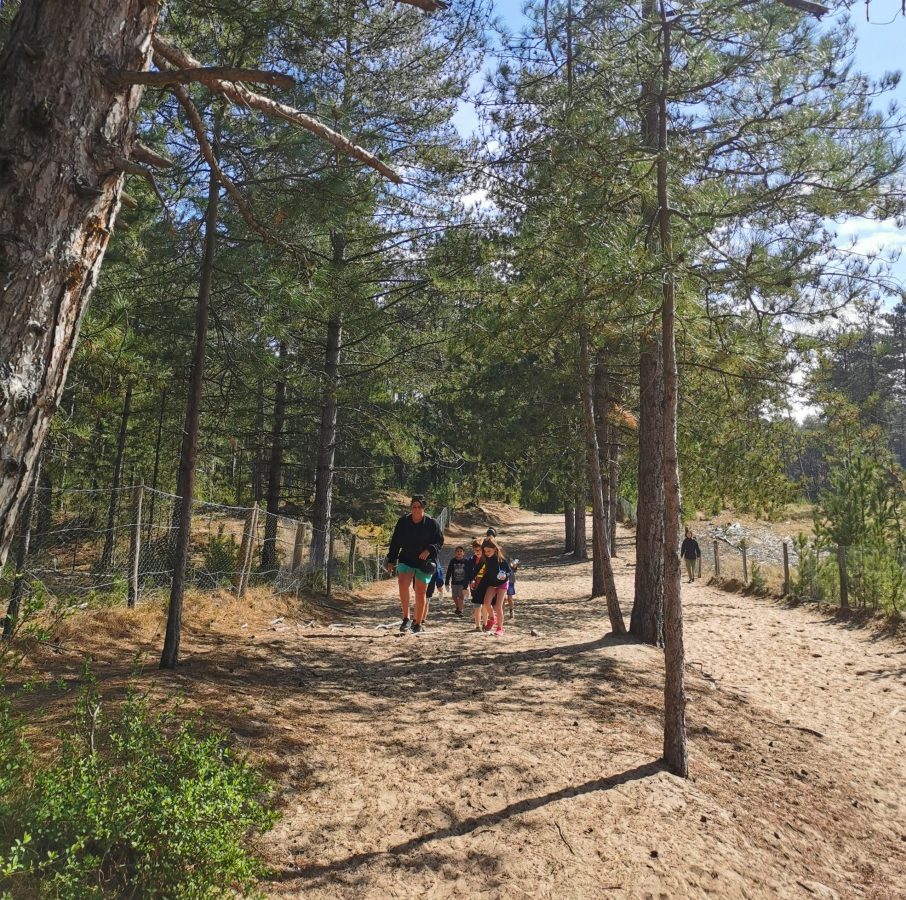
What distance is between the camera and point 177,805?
3111 millimetres

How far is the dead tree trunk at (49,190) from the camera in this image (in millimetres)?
2168

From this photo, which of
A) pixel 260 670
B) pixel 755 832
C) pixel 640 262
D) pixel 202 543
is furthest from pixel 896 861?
pixel 202 543

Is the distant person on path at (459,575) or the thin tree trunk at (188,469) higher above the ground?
the thin tree trunk at (188,469)

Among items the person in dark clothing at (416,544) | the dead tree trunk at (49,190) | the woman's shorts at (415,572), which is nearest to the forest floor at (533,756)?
the woman's shorts at (415,572)

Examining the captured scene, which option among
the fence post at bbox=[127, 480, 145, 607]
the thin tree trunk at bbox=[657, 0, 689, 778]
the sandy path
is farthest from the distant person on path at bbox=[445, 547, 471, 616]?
the thin tree trunk at bbox=[657, 0, 689, 778]

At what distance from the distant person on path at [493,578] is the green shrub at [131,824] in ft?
23.0

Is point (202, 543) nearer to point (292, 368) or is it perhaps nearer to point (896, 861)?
point (292, 368)

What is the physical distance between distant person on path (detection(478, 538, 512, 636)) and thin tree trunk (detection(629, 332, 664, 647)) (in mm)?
1946

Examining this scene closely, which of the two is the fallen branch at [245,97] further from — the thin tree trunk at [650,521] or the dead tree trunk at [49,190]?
the thin tree trunk at [650,521]

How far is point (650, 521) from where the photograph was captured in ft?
32.8

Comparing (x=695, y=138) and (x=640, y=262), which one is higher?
(x=695, y=138)

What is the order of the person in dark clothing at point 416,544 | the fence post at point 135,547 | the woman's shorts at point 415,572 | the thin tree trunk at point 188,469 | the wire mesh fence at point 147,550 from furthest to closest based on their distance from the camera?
1. the woman's shorts at point 415,572
2. the person in dark clothing at point 416,544
3. the wire mesh fence at point 147,550
4. the fence post at point 135,547
5. the thin tree trunk at point 188,469

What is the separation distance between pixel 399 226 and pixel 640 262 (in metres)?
7.14

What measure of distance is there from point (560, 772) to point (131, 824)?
10.7 feet
